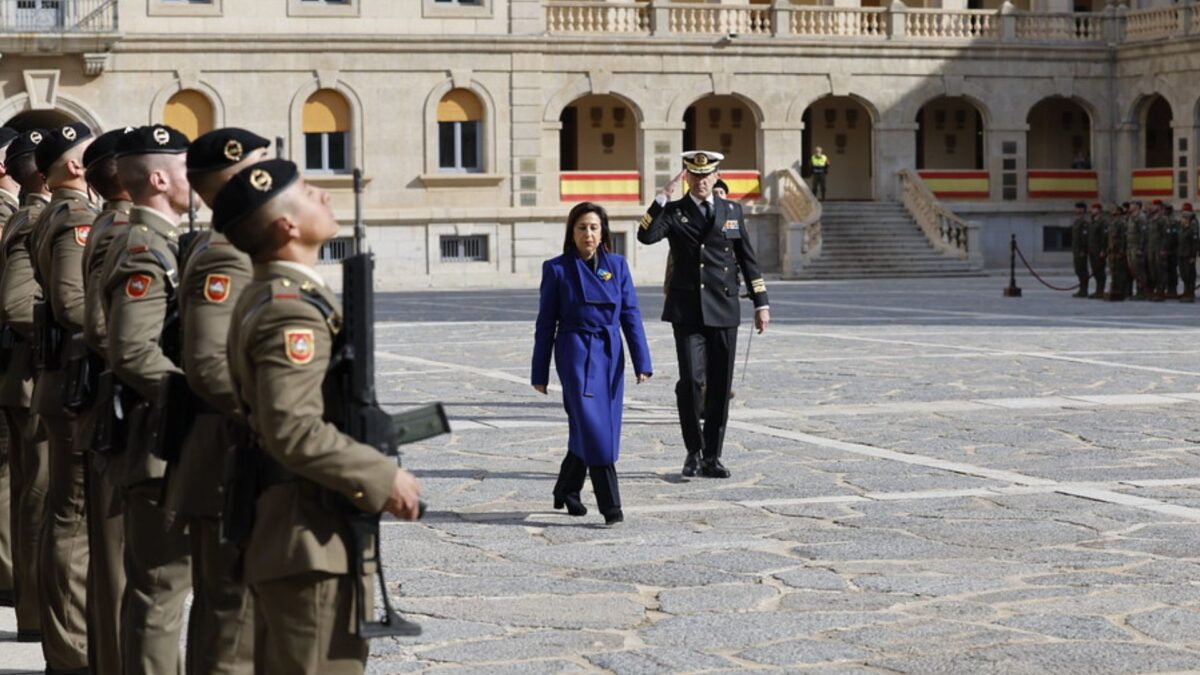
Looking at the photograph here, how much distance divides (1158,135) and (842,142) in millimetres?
7518

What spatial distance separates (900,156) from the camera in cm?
4847

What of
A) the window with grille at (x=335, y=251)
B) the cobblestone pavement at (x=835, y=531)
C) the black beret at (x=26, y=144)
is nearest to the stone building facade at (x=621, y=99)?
the window with grille at (x=335, y=251)

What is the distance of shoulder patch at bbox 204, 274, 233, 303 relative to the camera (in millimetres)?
5781

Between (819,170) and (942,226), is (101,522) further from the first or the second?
(819,170)

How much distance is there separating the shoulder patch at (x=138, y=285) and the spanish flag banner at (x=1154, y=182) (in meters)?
43.8

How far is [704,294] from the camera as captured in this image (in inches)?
504

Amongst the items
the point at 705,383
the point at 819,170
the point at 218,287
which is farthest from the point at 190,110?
the point at 218,287

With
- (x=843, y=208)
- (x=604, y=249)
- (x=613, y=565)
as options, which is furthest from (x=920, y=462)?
(x=843, y=208)

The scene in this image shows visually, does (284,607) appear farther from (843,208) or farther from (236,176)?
(843,208)

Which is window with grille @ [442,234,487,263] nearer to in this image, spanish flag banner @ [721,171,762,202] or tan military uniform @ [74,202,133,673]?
spanish flag banner @ [721,171,762,202]

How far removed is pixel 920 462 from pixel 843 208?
34593 millimetres

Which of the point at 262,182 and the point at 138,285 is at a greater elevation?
Answer: the point at 262,182

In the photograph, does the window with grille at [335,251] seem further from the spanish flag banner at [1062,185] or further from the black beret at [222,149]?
the black beret at [222,149]

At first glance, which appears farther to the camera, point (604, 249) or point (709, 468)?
point (709, 468)
